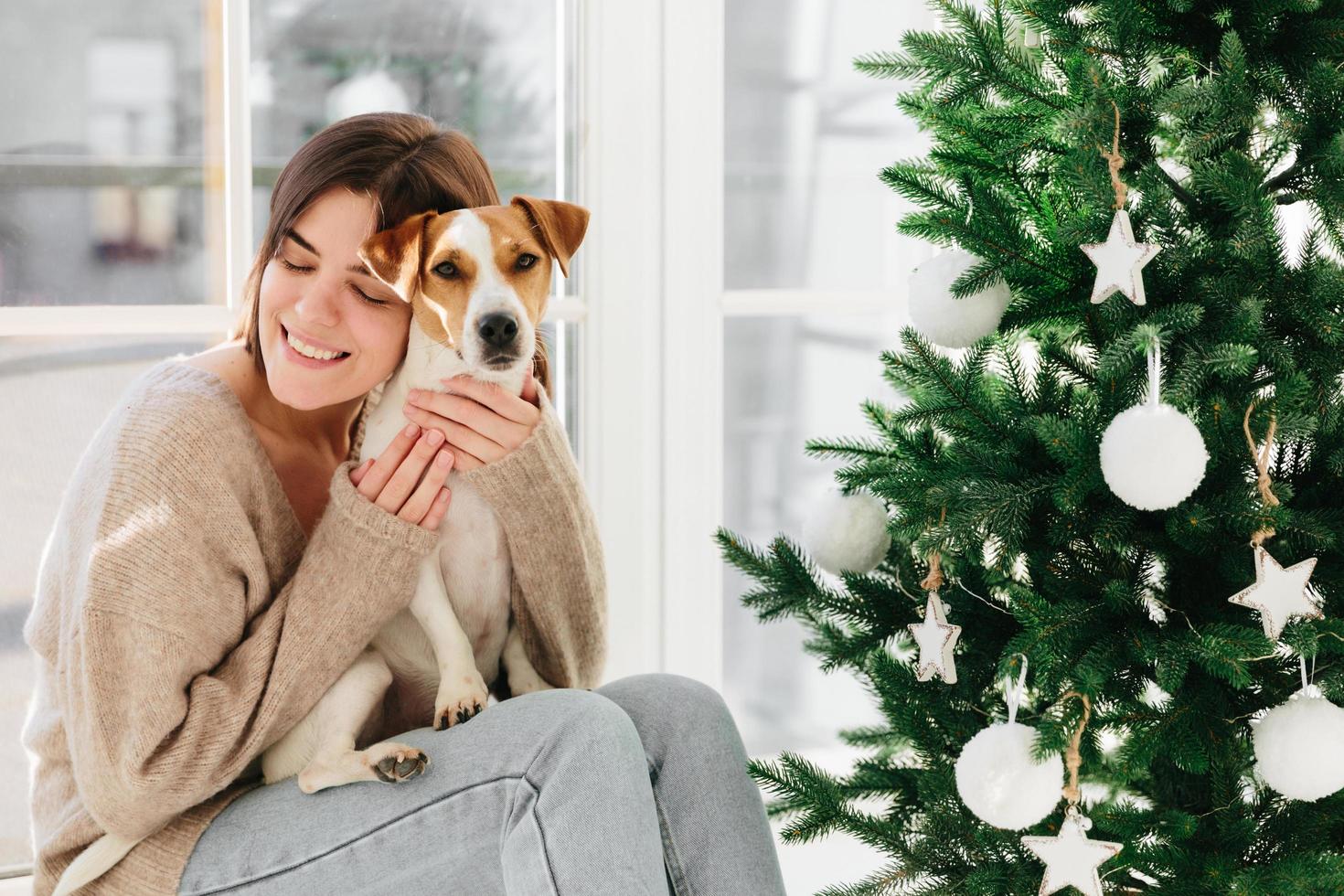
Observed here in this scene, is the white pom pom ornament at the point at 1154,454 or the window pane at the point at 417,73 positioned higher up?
the window pane at the point at 417,73

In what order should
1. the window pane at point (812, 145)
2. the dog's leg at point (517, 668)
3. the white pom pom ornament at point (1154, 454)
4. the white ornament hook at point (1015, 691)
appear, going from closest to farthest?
the white pom pom ornament at point (1154, 454) < the white ornament hook at point (1015, 691) < the dog's leg at point (517, 668) < the window pane at point (812, 145)

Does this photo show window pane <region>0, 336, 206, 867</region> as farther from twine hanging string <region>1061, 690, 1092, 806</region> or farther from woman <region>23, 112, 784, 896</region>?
twine hanging string <region>1061, 690, 1092, 806</region>

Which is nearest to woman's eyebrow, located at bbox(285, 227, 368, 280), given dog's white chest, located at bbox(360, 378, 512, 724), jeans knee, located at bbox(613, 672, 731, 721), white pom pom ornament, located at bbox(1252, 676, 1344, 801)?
dog's white chest, located at bbox(360, 378, 512, 724)

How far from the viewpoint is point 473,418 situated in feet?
4.57

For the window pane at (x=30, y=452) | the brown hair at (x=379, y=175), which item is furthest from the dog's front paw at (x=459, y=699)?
the window pane at (x=30, y=452)

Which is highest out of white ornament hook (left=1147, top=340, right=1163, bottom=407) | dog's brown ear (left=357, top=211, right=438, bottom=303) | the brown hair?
the brown hair

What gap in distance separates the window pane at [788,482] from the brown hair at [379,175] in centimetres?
67

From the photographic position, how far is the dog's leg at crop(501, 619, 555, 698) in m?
1.51

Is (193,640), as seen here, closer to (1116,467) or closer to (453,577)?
(453,577)

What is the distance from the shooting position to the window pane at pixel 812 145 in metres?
2.00

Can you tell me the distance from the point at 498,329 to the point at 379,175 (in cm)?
25

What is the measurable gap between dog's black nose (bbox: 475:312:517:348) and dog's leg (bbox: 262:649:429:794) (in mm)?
392

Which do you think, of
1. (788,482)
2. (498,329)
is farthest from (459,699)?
(788,482)

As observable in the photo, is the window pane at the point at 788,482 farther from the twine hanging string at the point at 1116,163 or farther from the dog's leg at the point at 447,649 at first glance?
the twine hanging string at the point at 1116,163
